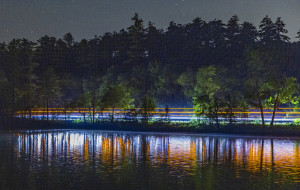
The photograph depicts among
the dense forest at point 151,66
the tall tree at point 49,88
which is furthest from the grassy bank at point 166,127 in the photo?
the tall tree at point 49,88

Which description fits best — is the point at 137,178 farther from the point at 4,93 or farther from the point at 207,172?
the point at 4,93

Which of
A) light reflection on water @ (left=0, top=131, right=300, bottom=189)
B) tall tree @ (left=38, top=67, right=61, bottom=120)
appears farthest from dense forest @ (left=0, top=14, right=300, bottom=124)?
light reflection on water @ (left=0, top=131, right=300, bottom=189)

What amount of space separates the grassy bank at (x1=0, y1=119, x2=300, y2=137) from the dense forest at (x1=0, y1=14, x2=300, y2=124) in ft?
18.4

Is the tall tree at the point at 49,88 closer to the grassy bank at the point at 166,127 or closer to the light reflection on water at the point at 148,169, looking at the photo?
the grassy bank at the point at 166,127

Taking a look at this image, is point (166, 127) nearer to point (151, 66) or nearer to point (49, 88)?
point (151, 66)

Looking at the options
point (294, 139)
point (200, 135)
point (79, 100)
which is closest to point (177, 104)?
point (79, 100)

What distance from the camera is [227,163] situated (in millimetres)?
19875

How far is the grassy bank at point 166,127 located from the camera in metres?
40.3

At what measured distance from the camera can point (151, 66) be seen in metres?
83.2

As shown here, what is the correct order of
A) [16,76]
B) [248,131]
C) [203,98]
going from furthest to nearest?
1. [16,76]
2. [203,98]
3. [248,131]

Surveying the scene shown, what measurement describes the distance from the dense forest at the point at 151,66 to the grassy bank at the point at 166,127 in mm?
5598

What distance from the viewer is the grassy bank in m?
40.3

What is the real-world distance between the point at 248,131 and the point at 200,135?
14.8 feet

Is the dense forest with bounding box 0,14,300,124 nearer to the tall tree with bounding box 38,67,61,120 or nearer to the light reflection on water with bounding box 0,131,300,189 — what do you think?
the tall tree with bounding box 38,67,61,120
